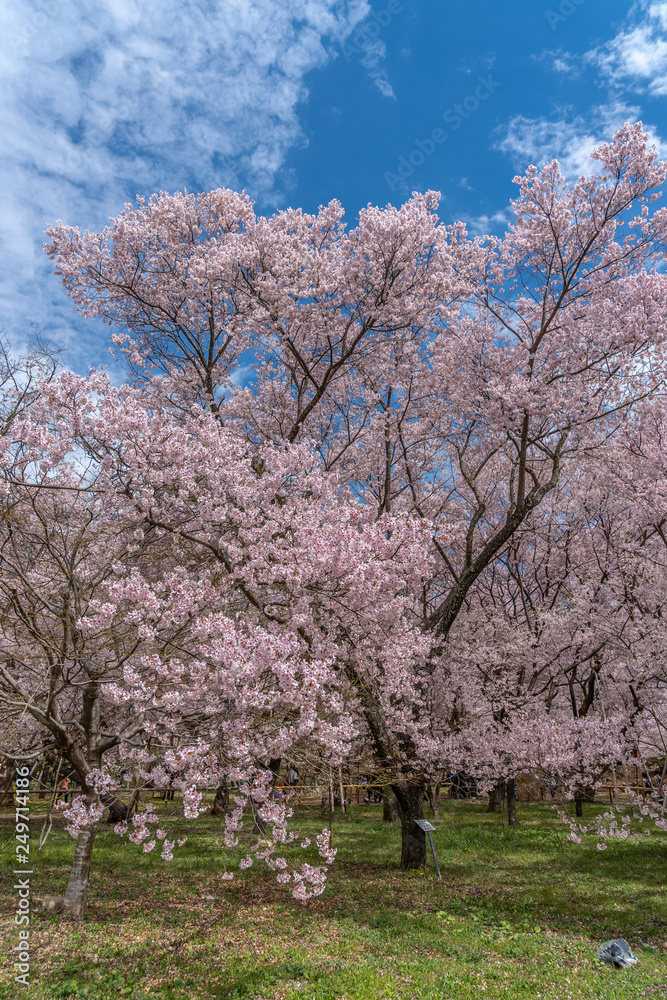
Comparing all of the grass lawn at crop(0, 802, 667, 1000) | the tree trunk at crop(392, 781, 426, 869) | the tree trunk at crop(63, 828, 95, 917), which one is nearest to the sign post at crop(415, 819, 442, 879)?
the grass lawn at crop(0, 802, 667, 1000)

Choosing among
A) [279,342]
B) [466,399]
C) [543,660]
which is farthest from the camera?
[543,660]

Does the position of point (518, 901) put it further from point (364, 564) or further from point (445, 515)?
point (445, 515)

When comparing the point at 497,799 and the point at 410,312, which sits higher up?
the point at 410,312

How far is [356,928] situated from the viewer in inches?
311

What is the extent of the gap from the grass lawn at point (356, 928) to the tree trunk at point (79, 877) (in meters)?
0.29

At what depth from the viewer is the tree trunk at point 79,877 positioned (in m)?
8.02

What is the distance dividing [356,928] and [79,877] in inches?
Result: 165

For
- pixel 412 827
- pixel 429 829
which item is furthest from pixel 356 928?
pixel 412 827

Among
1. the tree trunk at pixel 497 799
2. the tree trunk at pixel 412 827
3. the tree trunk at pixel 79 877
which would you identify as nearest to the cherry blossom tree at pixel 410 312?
the tree trunk at pixel 412 827

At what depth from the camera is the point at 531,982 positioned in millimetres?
6305

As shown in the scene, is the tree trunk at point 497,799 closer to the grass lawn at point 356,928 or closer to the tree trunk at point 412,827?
the grass lawn at point 356,928

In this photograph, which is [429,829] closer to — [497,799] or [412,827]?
[412,827]

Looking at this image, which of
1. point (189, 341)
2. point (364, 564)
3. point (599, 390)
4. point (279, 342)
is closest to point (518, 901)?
point (364, 564)

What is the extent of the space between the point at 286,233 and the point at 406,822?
12.3 metres
